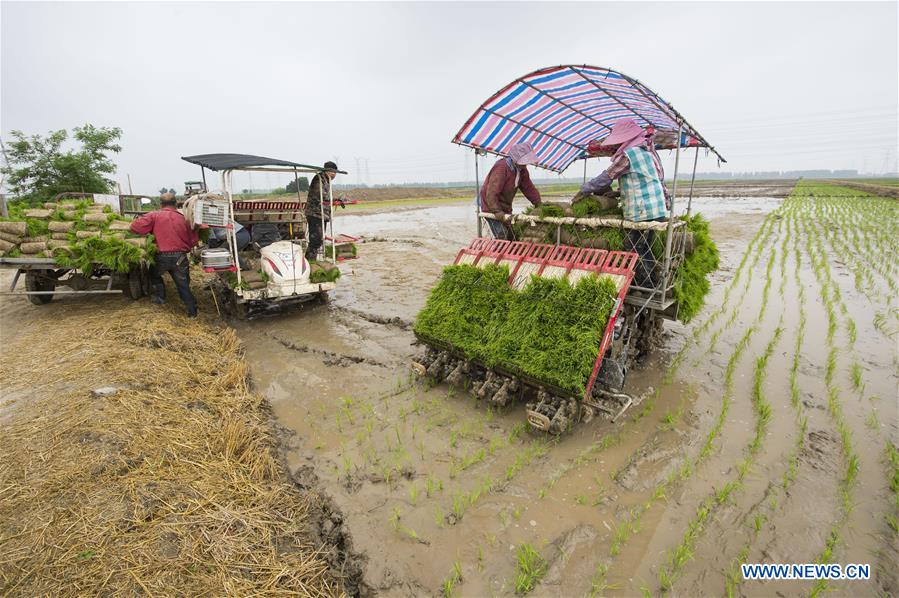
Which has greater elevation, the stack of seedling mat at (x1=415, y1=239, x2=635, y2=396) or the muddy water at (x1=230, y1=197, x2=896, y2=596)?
the stack of seedling mat at (x1=415, y1=239, x2=635, y2=396)

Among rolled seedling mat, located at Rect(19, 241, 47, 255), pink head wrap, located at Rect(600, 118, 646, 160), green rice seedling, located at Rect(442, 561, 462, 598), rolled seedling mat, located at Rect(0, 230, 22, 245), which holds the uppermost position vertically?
pink head wrap, located at Rect(600, 118, 646, 160)

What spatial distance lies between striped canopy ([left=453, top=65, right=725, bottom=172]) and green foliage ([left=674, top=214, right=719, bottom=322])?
1127 mm

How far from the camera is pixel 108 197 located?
12133 mm

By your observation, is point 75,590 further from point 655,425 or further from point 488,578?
point 655,425

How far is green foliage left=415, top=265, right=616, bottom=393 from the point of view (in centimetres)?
396

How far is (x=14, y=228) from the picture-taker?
251 inches

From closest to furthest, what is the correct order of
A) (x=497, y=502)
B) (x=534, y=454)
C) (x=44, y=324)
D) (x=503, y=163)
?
(x=497, y=502)
(x=534, y=454)
(x=503, y=163)
(x=44, y=324)

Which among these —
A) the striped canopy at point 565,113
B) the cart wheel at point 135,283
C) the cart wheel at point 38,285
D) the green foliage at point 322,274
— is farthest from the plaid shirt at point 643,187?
the cart wheel at point 38,285

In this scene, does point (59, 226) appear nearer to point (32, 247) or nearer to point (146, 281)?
point (32, 247)

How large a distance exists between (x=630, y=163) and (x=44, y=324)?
28.7 ft

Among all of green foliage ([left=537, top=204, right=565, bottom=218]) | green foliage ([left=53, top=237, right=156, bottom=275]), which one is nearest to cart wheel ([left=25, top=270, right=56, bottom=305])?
green foliage ([left=53, top=237, right=156, bottom=275])

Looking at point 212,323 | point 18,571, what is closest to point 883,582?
point 18,571

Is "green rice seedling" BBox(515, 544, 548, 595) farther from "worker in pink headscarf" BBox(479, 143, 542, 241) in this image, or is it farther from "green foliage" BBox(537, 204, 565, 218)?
"worker in pink headscarf" BBox(479, 143, 542, 241)

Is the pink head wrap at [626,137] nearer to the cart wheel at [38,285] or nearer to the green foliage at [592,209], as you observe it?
the green foliage at [592,209]
